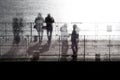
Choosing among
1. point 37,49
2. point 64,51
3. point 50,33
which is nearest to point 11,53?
point 37,49

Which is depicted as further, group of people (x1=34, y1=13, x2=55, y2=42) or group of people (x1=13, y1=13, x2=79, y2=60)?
group of people (x1=34, y1=13, x2=55, y2=42)

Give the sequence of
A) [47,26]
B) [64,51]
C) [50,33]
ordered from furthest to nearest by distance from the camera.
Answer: [47,26], [50,33], [64,51]

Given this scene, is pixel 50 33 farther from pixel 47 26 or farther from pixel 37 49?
pixel 37 49

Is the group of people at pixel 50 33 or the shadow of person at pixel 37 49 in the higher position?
the group of people at pixel 50 33

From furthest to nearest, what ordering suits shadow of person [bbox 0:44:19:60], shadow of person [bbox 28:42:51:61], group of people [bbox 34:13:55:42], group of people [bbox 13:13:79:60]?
group of people [bbox 34:13:55:42]
group of people [bbox 13:13:79:60]
shadow of person [bbox 28:42:51:61]
shadow of person [bbox 0:44:19:60]

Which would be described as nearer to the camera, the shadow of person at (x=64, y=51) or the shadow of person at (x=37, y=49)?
the shadow of person at (x=64, y=51)

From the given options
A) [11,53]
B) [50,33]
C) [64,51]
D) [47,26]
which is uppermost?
[47,26]

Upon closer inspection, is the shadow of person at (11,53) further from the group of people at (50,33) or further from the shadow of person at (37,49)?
the group of people at (50,33)

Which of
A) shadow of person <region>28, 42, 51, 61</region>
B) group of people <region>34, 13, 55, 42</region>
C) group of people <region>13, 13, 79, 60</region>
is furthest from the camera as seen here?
group of people <region>34, 13, 55, 42</region>

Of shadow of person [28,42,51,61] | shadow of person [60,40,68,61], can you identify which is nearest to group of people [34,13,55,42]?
shadow of person [28,42,51,61]

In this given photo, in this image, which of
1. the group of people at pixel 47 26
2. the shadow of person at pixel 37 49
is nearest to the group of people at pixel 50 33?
the group of people at pixel 47 26

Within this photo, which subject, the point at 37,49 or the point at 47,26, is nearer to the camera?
the point at 37,49

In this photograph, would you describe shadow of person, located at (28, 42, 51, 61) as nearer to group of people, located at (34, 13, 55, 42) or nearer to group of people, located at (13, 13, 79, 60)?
group of people, located at (13, 13, 79, 60)
